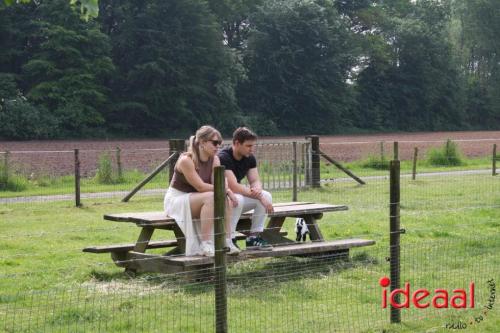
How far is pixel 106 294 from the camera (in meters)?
8.66

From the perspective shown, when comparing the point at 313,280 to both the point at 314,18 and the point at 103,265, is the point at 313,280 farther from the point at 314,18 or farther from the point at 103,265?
the point at 314,18

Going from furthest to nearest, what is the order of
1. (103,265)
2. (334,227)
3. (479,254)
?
(334,227) → (479,254) → (103,265)

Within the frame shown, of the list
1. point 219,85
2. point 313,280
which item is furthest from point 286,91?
point 313,280

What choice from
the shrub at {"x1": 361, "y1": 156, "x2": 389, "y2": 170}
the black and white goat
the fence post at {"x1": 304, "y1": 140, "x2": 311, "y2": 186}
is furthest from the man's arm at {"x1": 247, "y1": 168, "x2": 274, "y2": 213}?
the shrub at {"x1": 361, "y1": 156, "x2": 389, "y2": 170}

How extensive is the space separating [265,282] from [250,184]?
52.5 inches

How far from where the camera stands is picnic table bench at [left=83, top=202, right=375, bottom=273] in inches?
365

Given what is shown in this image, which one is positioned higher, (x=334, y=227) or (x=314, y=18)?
(x=314, y=18)

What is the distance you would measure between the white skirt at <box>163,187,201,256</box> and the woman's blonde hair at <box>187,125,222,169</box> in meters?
0.39

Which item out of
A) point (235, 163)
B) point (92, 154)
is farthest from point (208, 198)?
point (92, 154)

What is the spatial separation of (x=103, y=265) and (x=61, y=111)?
4232cm

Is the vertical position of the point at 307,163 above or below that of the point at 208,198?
below

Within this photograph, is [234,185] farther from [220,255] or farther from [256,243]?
[220,255]

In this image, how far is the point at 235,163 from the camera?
33.8 ft

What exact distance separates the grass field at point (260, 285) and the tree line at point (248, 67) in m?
29.0
